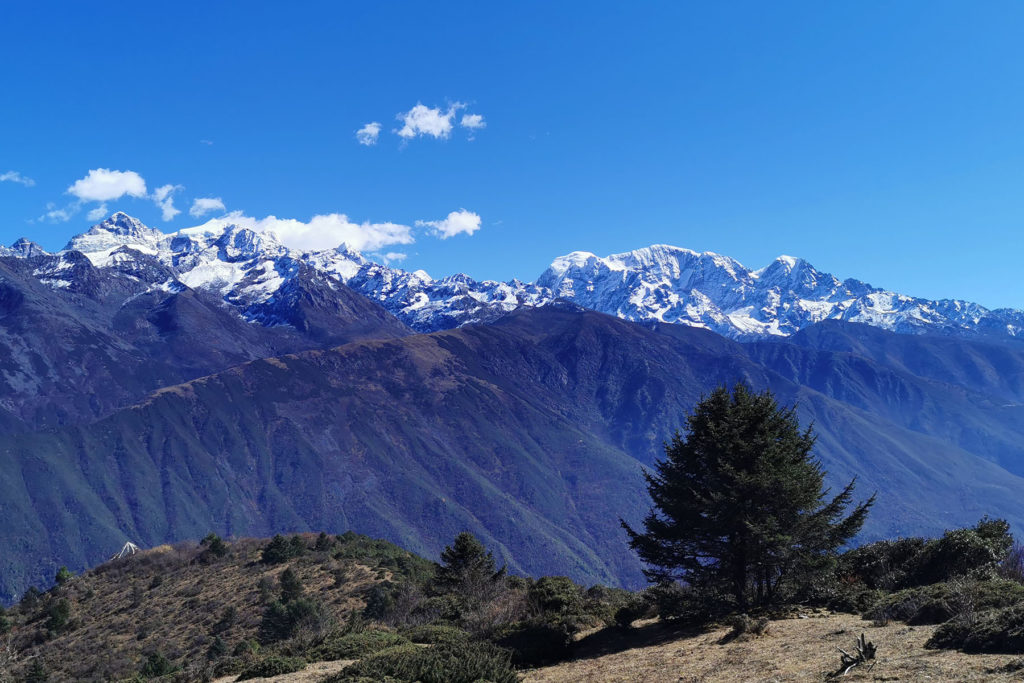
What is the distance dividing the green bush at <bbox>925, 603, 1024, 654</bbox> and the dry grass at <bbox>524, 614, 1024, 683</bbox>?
0.47 meters

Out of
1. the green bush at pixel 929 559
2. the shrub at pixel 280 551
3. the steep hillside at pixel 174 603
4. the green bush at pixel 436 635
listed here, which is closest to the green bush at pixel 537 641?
the green bush at pixel 436 635

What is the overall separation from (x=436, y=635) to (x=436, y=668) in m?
9.34

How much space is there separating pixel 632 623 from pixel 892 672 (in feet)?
52.5

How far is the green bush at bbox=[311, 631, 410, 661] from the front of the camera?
28.7m

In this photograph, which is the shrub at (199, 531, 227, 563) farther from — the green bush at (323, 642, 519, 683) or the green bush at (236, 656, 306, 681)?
the green bush at (323, 642, 519, 683)

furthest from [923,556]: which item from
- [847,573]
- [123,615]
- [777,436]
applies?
[123,615]

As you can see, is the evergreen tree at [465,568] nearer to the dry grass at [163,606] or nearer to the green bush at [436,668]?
the dry grass at [163,606]

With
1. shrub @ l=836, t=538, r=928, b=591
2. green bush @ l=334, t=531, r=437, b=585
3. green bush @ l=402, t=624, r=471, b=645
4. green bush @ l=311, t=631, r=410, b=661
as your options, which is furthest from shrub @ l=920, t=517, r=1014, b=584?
green bush @ l=334, t=531, r=437, b=585

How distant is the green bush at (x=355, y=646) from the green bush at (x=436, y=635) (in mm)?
680

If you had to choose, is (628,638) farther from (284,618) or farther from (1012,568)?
(284,618)

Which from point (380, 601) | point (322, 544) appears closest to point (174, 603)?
point (322, 544)

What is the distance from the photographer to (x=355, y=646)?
29484 mm

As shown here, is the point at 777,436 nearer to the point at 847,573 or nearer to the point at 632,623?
the point at 847,573

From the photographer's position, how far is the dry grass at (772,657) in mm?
16609
